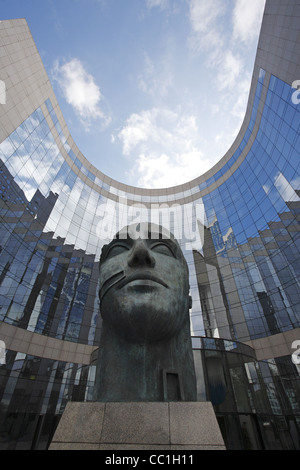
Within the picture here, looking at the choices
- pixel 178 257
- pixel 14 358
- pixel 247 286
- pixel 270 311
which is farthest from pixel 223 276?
pixel 178 257

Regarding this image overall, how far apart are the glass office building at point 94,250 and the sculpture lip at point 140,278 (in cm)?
1086

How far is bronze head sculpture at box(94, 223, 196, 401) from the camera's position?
10.7 ft

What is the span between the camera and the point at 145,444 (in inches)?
95.3

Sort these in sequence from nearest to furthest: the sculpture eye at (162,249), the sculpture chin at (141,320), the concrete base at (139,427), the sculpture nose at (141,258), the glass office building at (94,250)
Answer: the concrete base at (139,427) → the sculpture chin at (141,320) → the sculpture nose at (141,258) → the sculpture eye at (162,249) → the glass office building at (94,250)

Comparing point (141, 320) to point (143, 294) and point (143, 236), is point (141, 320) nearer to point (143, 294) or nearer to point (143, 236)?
point (143, 294)

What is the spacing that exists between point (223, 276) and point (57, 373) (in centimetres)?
2031

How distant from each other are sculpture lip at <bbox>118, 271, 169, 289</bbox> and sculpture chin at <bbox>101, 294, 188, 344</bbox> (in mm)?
260

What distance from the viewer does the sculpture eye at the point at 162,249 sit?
4.14m

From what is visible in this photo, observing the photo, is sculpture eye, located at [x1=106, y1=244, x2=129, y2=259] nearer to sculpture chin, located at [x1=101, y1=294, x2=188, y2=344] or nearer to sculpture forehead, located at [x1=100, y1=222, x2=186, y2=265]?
sculpture forehead, located at [x1=100, y1=222, x2=186, y2=265]

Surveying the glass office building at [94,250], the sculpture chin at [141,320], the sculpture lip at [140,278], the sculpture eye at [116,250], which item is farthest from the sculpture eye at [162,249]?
the glass office building at [94,250]

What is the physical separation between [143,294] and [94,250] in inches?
1133

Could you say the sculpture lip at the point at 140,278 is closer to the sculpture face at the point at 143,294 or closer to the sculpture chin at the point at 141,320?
the sculpture face at the point at 143,294

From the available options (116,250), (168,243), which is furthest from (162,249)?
(116,250)

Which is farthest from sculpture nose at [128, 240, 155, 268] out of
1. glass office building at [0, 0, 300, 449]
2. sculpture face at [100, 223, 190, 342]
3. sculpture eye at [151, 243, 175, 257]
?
glass office building at [0, 0, 300, 449]
